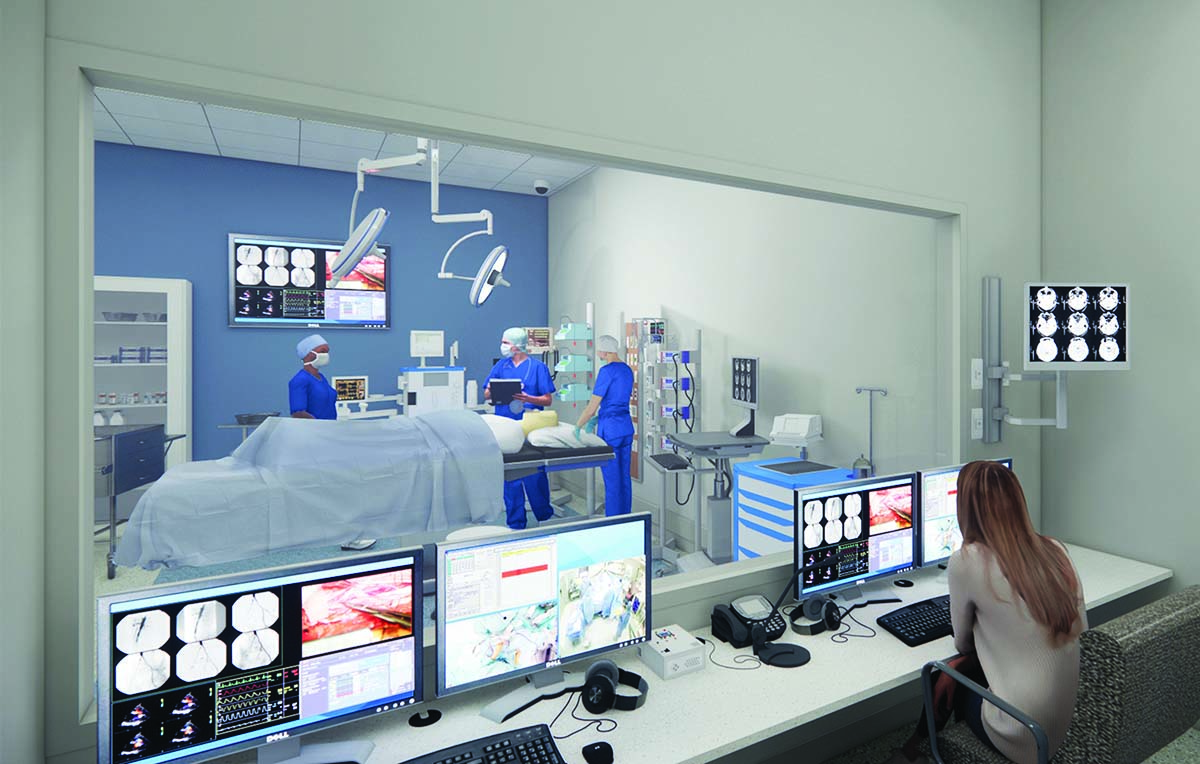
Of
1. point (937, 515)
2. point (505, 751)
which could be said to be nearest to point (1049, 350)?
point (937, 515)

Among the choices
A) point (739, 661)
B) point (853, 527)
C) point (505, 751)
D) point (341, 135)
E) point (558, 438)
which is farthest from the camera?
point (341, 135)

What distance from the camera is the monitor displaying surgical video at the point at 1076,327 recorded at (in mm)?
2386

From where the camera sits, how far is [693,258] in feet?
14.9

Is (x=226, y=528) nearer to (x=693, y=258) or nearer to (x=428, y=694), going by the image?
(x=428, y=694)

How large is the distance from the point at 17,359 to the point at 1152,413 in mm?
3468

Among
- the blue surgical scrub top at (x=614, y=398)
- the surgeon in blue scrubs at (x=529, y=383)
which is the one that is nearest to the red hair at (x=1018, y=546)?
the surgeon in blue scrubs at (x=529, y=383)

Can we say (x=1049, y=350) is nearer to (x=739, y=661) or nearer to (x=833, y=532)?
(x=833, y=532)

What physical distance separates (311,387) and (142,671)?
272 centimetres

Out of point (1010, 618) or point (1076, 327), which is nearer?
point (1010, 618)

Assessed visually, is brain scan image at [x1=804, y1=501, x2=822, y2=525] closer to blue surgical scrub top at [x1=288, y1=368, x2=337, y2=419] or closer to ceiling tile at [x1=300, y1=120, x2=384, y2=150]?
blue surgical scrub top at [x1=288, y1=368, x2=337, y2=419]

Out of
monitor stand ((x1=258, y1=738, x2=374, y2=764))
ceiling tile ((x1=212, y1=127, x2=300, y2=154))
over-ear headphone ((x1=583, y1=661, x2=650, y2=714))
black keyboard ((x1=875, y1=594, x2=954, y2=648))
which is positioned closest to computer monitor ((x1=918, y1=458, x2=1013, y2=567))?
black keyboard ((x1=875, y1=594, x2=954, y2=648))

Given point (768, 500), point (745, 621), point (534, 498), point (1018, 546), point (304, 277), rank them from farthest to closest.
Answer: point (304, 277)
point (534, 498)
point (768, 500)
point (745, 621)
point (1018, 546)

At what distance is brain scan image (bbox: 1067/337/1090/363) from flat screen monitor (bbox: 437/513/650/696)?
1869mm

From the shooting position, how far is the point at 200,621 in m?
1.18
